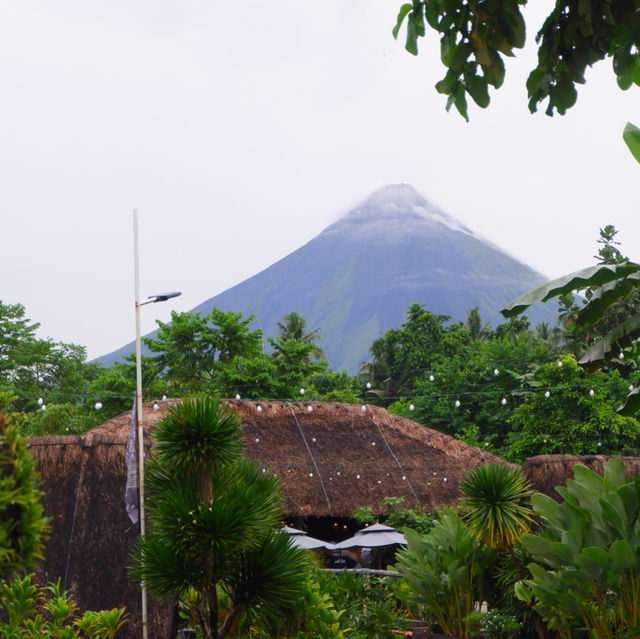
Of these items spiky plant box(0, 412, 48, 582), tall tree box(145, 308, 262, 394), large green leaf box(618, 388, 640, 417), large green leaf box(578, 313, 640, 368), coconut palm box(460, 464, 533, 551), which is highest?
tall tree box(145, 308, 262, 394)

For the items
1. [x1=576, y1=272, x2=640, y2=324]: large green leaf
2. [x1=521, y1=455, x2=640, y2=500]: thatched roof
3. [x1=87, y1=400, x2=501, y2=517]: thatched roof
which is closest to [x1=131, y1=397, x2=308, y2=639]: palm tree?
[x1=576, y1=272, x2=640, y2=324]: large green leaf

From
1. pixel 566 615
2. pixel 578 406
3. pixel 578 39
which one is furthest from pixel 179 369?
pixel 578 39

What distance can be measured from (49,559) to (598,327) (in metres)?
19.0

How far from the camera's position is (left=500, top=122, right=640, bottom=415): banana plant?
17.9 feet

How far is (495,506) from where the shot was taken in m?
10.5

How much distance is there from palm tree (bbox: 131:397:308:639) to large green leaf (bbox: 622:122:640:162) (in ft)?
12.6

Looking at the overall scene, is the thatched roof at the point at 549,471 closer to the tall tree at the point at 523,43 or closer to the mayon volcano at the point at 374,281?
the tall tree at the point at 523,43

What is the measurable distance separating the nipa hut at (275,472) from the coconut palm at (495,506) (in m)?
3.87

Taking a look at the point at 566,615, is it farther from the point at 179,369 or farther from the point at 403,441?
the point at 179,369

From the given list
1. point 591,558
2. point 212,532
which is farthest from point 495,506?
point 212,532

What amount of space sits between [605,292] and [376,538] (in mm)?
10676

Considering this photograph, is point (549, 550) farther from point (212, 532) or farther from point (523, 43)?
point (523, 43)

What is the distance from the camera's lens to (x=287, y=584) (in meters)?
7.00

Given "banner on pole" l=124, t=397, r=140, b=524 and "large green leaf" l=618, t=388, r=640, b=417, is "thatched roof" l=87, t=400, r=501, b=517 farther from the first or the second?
"large green leaf" l=618, t=388, r=640, b=417
